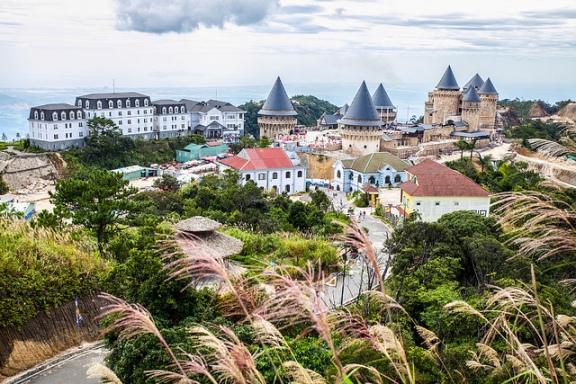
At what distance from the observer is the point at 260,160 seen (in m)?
30.0

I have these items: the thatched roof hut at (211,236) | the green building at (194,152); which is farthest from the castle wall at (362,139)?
the thatched roof hut at (211,236)

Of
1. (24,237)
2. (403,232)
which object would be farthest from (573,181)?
(24,237)

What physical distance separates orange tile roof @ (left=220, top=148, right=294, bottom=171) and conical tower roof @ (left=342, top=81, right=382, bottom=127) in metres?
7.57

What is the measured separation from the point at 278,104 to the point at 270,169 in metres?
13.6

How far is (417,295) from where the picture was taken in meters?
10.8

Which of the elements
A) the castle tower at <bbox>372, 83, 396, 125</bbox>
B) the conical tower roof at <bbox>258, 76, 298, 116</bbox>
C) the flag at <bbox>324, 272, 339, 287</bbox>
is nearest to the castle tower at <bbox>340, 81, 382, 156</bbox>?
the conical tower roof at <bbox>258, 76, 298, 116</bbox>

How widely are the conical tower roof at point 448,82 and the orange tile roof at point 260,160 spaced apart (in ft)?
65.9

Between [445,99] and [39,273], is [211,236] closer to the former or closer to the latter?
[39,273]

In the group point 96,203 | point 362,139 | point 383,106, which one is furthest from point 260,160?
point 383,106

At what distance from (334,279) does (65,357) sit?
6297 mm

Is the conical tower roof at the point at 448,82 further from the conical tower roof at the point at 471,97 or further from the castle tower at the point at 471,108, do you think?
the conical tower roof at the point at 471,97

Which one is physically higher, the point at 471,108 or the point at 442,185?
→ the point at 471,108

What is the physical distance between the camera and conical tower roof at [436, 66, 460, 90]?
4528 cm

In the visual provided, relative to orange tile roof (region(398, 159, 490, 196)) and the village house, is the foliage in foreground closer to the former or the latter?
orange tile roof (region(398, 159, 490, 196))
